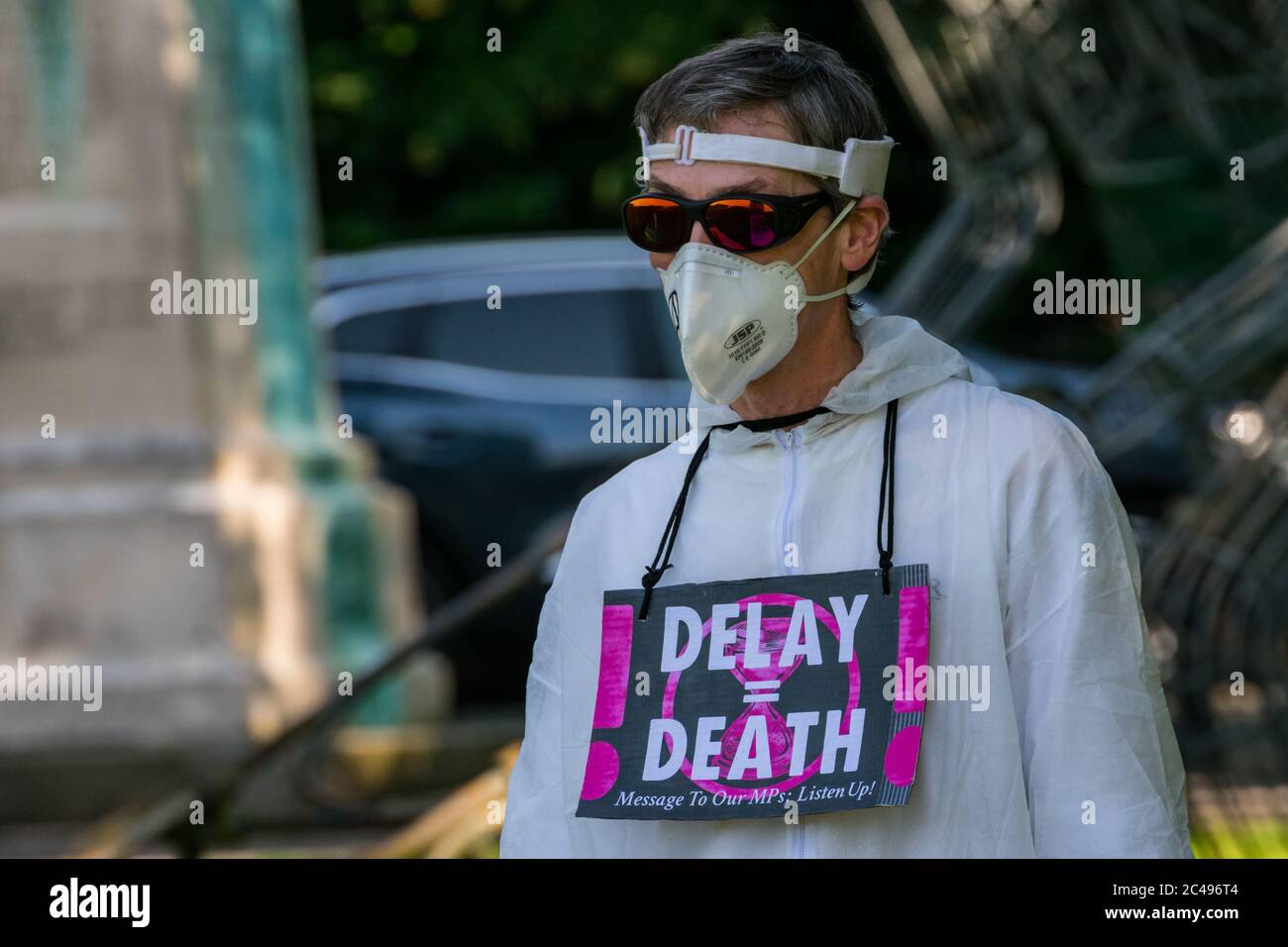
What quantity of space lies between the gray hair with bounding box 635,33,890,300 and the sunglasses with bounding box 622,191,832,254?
2.3 inches

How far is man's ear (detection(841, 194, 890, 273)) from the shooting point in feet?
9.39

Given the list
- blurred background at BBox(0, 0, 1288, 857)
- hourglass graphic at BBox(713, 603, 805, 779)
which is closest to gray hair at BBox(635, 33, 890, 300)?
hourglass graphic at BBox(713, 603, 805, 779)

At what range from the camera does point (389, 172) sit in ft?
45.9

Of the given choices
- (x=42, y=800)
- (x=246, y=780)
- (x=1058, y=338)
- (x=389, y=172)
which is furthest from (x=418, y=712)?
(x=389, y=172)

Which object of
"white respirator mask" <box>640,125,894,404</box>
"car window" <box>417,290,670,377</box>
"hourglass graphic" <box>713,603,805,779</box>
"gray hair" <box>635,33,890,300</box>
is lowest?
"hourglass graphic" <box>713,603,805,779</box>

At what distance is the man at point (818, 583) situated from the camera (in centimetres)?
254

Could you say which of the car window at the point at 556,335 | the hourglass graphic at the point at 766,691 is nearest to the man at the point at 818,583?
the hourglass graphic at the point at 766,691

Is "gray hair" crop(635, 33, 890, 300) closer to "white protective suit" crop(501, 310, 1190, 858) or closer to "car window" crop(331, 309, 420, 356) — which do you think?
"white protective suit" crop(501, 310, 1190, 858)

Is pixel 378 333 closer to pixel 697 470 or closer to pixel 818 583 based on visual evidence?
pixel 697 470

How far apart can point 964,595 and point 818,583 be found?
0.18m

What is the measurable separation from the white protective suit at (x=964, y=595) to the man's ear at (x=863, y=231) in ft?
0.34

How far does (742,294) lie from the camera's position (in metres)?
2.82

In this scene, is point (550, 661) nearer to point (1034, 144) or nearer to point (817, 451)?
point (817, 451)

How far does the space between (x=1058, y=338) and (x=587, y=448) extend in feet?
15.0
